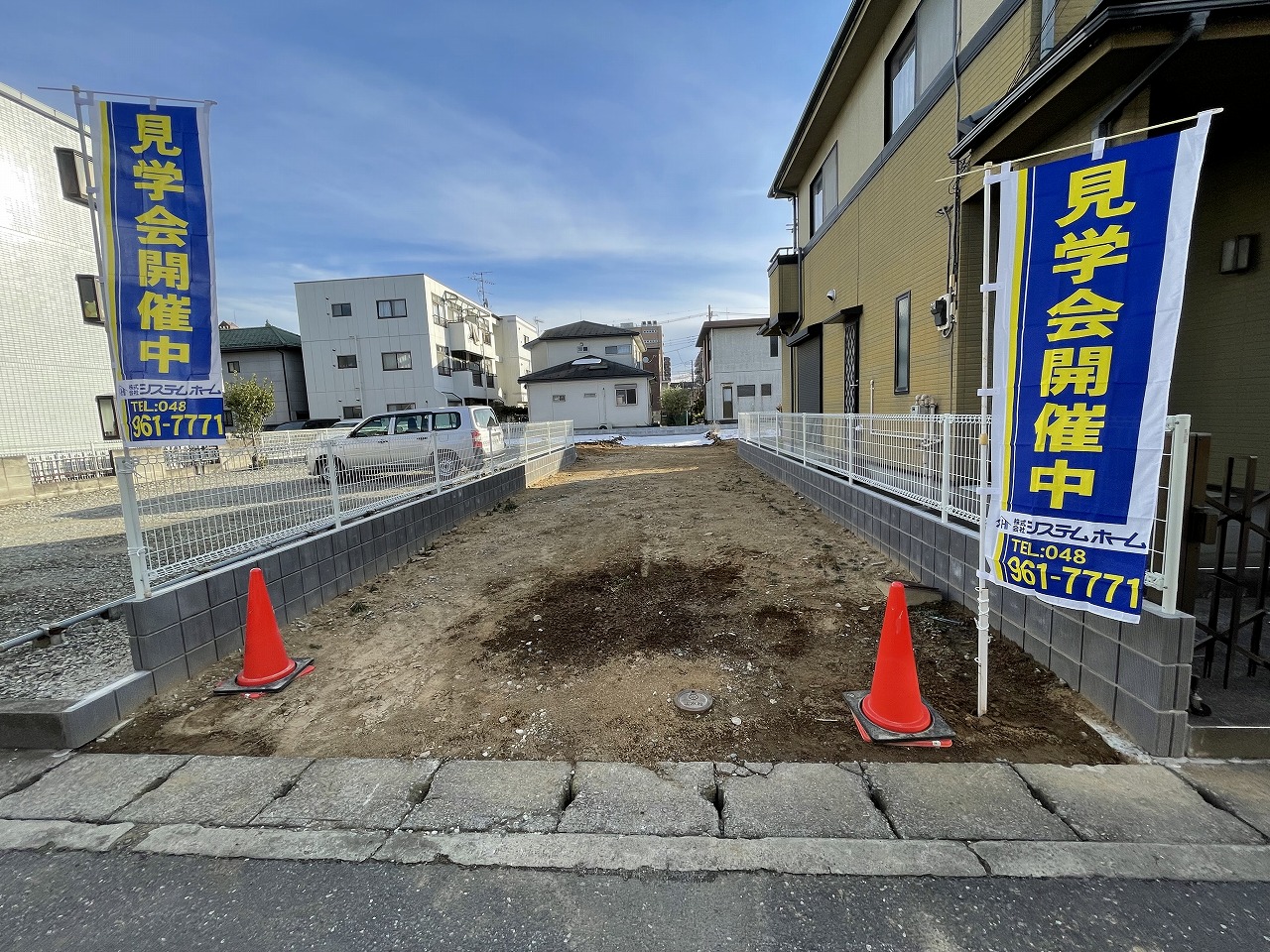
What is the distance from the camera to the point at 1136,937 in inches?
64.7

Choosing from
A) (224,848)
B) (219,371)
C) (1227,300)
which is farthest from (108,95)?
(1227,300)

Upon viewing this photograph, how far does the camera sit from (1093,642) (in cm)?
269

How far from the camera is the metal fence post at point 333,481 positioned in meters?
4.92

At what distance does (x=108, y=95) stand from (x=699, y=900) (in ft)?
15.3

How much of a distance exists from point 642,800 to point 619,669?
1106 millimetres

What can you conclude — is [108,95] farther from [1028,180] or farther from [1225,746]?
[1225,746]

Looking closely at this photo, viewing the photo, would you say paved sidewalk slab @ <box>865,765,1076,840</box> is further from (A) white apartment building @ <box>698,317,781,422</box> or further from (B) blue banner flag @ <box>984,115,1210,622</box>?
(A) white apartment building @ <box>698,317,781,422</box>

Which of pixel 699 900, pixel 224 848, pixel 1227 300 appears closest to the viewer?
pixel 699 900

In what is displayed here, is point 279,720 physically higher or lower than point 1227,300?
lower

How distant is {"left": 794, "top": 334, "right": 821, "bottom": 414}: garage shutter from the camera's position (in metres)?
12.3

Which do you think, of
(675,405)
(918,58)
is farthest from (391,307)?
(918,58)

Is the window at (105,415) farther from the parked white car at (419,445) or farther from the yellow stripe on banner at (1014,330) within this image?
the yellow stripe on banner at (1014,330)

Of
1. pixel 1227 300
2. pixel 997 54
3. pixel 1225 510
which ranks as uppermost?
pixel 997 54

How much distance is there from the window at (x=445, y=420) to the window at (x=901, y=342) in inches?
279
